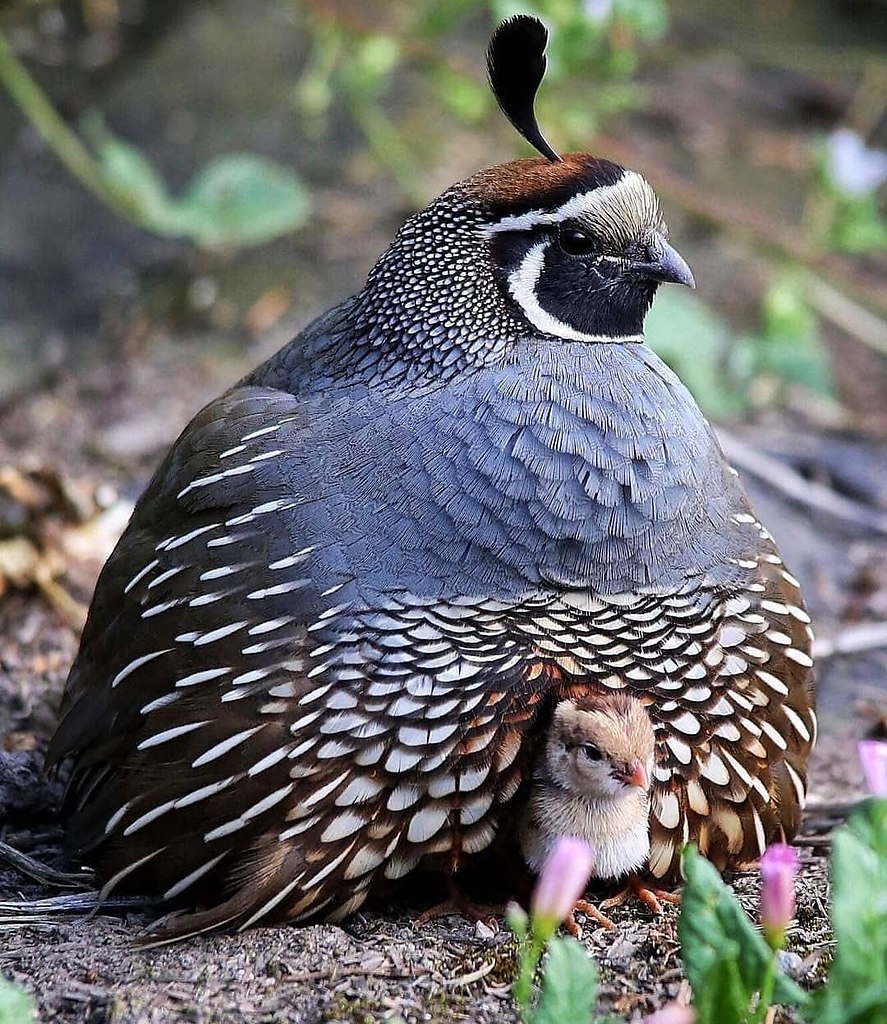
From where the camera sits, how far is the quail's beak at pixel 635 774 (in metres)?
3.36

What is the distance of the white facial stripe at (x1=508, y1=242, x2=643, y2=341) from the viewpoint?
12.9ft

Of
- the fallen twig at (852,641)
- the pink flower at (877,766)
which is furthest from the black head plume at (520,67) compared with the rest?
the fallen twig at (852,641)

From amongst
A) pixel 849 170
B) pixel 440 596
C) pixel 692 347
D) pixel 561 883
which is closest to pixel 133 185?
pixel 692 347

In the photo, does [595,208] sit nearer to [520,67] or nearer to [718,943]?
[520,67]

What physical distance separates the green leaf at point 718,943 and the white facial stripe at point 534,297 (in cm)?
164

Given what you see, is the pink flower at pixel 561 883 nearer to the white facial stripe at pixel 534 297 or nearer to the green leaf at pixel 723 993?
the green leaf at pixel 723 993

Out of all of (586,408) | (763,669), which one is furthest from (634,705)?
(586,408)

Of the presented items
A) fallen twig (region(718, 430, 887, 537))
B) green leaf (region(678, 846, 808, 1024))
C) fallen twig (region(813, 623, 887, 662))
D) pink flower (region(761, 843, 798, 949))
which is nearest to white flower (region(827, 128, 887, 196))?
fallen twig (region(718, 430, 887, 537))

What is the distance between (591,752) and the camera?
3348mm

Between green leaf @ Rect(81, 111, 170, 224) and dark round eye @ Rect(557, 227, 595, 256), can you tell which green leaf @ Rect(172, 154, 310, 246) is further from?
dark round eye @ Rect(557, 227, 595, 256)

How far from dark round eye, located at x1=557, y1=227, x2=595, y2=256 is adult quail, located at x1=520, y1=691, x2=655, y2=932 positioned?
3.96 ft

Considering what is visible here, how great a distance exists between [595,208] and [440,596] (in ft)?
3.79

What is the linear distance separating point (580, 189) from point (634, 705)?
1369 mm

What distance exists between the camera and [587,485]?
3598 millimetres
